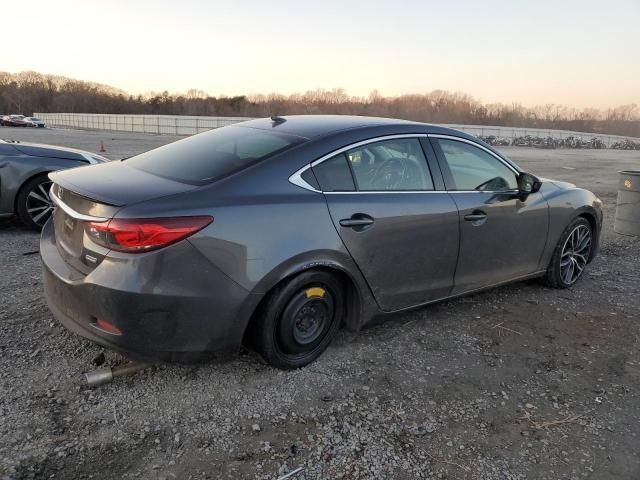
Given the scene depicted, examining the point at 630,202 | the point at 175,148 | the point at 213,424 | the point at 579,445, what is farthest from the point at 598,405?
the point at 630,202

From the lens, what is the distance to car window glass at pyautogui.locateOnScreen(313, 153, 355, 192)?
10.4ft

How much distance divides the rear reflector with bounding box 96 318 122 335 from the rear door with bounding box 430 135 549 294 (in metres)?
2.44

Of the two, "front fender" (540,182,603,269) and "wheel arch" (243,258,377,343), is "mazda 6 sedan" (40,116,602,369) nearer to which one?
"wheel arch" (243,258,377,343)

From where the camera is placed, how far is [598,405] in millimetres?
3105

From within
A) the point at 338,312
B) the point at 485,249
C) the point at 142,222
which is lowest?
the point at 338,312

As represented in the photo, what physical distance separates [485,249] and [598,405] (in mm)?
1361

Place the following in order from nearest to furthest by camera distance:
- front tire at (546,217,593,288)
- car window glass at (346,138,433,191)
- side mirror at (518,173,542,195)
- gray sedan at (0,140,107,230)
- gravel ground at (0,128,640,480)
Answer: gravel ground at (0,128,640,480)
car window glass at (346,138,433,191)
side mirror at (518,173,542,195)
front tire at (546,217,593,288)
gray sedan at (0,140,107,230)

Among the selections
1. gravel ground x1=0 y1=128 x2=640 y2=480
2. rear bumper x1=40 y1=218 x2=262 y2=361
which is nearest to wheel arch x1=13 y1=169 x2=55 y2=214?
gravel ground x1=0 y1=128 x2=640 y2=480

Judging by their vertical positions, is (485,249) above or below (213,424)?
above

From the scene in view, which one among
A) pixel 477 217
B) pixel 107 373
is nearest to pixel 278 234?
pixel 107 373

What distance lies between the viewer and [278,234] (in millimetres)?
2879

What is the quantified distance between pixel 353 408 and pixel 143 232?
1.52 m

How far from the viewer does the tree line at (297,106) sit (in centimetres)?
7650

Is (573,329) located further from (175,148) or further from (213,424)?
(175,148)
